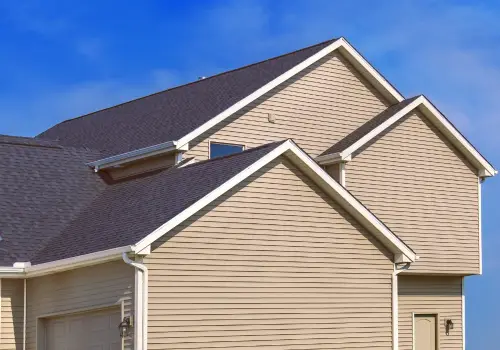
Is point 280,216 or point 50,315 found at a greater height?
point 280,216

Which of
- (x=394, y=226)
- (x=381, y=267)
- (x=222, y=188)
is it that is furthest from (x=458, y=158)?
(x=222, y=188)

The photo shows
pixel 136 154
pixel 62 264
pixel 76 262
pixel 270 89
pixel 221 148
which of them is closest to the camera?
pixel 76 262

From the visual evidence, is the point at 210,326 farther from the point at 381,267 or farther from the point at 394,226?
the point at 394,226

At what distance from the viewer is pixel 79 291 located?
70.9 feet

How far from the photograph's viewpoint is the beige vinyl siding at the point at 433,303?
28.5 metres

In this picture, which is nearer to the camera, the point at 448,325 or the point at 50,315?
the point at 50,315

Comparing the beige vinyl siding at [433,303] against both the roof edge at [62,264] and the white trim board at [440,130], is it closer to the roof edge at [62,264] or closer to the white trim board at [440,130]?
the white trim board at [440,130]

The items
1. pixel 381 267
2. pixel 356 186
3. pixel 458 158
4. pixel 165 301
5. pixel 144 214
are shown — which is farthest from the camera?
pixel 458 158

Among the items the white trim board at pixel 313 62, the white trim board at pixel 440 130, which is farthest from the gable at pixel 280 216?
the white trim board at pixel 313 62

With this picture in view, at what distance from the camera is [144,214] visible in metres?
21.4

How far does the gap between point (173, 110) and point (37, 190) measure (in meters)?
5.04

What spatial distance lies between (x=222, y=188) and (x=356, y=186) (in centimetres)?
715

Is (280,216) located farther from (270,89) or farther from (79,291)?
(270,89)

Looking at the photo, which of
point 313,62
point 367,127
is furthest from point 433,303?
point 313,62
